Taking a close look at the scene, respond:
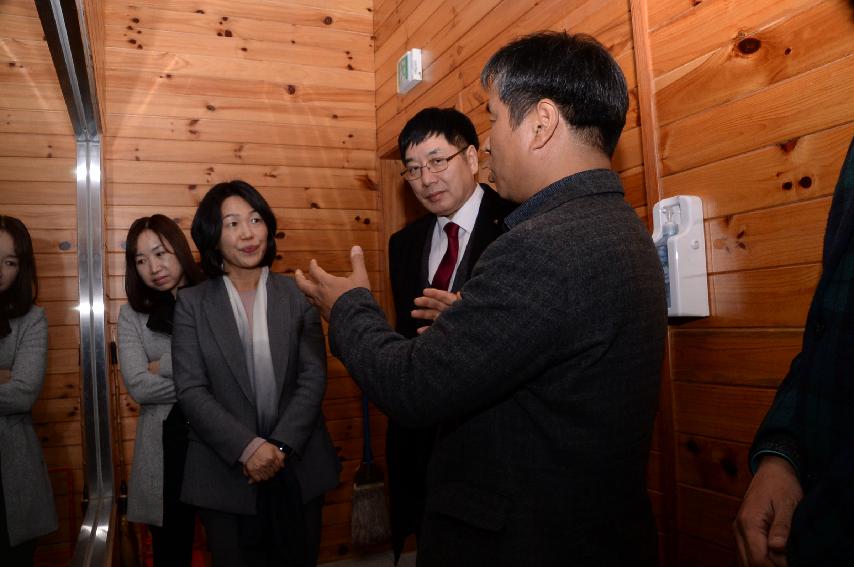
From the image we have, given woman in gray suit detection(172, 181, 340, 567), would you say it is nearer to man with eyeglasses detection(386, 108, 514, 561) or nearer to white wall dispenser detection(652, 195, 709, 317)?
man with eyeglasses detection(386, 108, 514, 561)

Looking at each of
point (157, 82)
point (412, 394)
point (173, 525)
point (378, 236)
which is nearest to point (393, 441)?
point (173, 525)

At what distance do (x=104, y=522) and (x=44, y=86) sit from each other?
52.7 inches

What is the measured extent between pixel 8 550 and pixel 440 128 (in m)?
1.63

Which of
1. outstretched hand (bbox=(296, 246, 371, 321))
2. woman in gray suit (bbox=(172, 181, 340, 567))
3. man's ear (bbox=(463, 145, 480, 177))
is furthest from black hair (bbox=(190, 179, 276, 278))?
outstretched hand (bbox=(296, 246, 371, 321))

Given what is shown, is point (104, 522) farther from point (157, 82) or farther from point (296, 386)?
point (157, 82)

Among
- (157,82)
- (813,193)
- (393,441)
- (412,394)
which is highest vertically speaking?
(157,82)

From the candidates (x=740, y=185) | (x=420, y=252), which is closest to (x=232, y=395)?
(x=420, y=252)

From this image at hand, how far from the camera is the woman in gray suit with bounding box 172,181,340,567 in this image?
6.11ft

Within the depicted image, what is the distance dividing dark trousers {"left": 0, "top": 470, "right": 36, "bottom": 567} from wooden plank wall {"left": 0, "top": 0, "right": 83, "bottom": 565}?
0.11 m

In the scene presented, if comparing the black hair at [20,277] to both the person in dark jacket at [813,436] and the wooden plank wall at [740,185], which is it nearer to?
the person in dark jacket at [813,436]

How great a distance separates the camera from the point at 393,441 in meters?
2.00

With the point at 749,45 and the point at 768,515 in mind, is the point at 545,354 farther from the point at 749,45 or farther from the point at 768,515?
the point at 749,45

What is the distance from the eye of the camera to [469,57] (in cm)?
258

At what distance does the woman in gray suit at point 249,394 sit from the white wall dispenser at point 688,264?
1140mm
